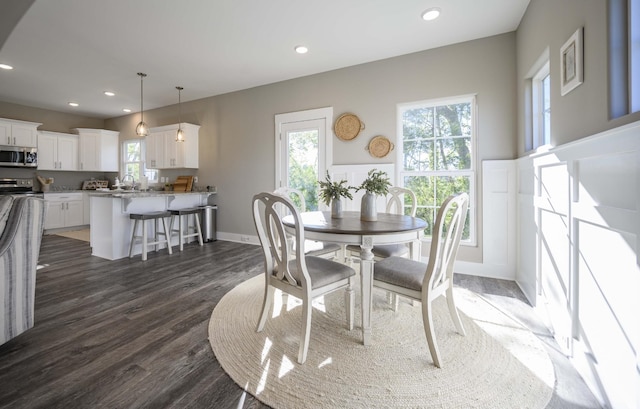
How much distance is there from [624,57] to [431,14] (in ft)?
6.04

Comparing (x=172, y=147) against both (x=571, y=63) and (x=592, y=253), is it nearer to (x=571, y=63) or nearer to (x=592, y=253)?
(x=571, y=63)

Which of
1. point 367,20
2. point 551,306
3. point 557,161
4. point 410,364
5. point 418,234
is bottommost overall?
point 410,364

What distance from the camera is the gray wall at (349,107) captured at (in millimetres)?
3098

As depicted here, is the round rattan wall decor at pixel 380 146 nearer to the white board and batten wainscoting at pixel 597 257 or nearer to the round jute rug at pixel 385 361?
the white board and batten wainscoting at pixel 597 257

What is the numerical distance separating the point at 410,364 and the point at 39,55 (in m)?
5.27

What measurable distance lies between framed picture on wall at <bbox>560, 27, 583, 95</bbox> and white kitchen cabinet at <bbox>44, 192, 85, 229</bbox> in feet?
26.2

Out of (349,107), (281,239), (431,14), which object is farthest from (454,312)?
(349,107)

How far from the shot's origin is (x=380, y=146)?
3.68 m

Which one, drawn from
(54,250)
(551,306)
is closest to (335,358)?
(551,306)

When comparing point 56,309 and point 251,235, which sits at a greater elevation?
point 251,235

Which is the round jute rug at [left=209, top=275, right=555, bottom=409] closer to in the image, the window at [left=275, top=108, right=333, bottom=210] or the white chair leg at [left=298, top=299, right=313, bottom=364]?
the white chair leg at [left=298, top=299, right=313, bottom=364]

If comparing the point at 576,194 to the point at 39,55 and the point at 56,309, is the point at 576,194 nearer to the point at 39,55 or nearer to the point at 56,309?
the point at 56,309

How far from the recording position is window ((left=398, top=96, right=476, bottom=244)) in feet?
10.8

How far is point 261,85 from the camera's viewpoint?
15.3ft
